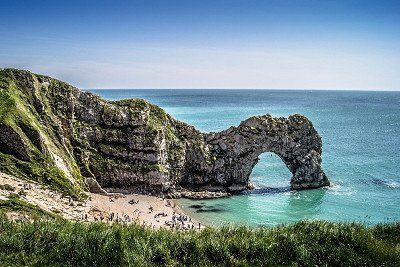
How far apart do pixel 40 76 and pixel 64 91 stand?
4472mm

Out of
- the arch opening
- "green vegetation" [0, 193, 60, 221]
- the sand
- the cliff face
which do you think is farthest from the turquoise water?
"green vegetation" [0, 193, 60, 221]

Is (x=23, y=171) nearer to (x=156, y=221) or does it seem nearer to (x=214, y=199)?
(x=156, y=221)

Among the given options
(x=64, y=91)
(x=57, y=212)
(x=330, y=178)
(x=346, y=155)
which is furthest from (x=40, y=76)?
(x=346, y=155)

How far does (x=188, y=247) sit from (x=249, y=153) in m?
48.0

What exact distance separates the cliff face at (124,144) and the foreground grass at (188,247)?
2839cm

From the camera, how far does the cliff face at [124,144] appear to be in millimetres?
49219

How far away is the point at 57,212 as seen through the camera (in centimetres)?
3891

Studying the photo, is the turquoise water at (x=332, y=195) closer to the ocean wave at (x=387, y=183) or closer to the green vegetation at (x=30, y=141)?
the ocean wave at (x=387, y=183)

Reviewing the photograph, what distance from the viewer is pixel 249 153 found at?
66.6 metres

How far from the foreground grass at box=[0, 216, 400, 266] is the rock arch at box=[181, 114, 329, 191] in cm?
4382

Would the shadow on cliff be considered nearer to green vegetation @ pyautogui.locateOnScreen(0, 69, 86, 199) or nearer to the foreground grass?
green vegetation @ pyautogui.locateOnScreen(0, 69, 86, 199)

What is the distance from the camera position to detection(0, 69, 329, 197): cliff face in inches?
1938

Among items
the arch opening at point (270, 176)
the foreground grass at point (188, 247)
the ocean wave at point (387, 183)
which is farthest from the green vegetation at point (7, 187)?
the ocean wave at point (387, 183)

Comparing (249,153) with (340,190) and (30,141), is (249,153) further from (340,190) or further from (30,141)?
(30,141)
